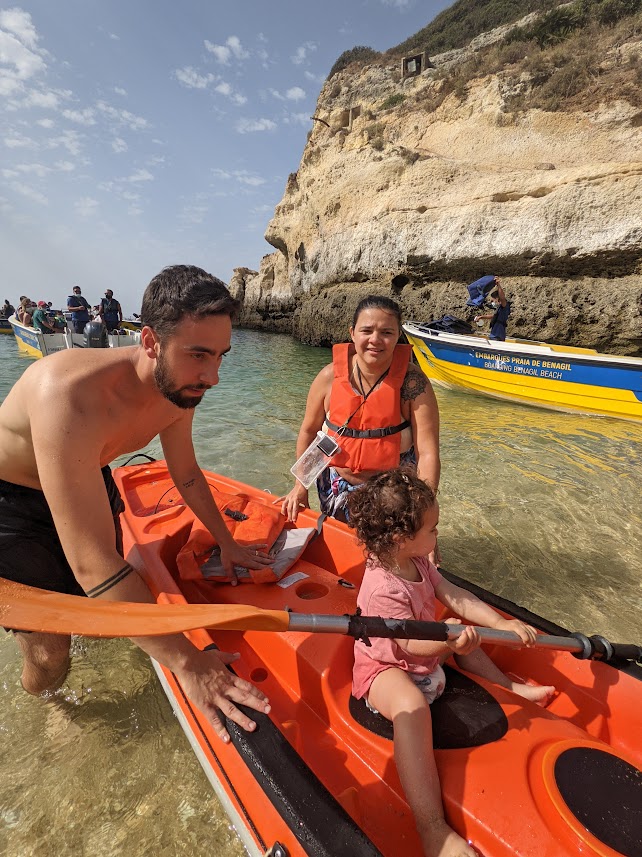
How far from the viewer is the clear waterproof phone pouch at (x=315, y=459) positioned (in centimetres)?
308

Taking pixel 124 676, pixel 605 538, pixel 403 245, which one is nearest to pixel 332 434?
pixel 124 676

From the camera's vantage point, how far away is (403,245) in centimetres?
1697

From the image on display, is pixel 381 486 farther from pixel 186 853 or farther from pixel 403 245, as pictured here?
pixel 403 245

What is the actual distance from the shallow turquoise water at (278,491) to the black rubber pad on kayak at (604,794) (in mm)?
1404

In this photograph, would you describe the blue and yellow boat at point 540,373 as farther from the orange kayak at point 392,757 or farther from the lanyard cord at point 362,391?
the orange kayak at point 392,757

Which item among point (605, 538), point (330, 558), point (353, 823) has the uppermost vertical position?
point (353, 823)

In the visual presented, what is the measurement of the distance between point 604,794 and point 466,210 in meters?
17.1

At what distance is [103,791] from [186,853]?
522 mm

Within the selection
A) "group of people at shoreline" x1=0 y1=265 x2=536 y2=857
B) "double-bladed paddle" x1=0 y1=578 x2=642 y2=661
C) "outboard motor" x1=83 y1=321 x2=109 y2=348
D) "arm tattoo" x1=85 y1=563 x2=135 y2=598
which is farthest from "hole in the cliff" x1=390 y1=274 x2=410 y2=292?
"arm tattoo" x1=85 y1=563 x2=135 y2=598

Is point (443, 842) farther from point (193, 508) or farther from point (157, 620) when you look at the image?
point (193, 508)

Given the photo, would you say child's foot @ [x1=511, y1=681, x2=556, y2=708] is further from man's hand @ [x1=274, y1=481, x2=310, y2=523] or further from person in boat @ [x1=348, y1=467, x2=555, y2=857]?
man's hand @ [x1=274, y1=481, x2=310, y2=523]

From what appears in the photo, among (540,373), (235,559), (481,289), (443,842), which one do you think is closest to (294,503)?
(235,559)

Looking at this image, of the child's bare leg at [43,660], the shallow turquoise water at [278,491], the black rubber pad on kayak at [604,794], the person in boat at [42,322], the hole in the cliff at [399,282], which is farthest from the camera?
the hole in the cliff at [399,282]

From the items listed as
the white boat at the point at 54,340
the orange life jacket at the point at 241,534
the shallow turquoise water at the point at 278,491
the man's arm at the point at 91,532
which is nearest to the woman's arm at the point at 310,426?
the orange life jacket at the point at 241,534
